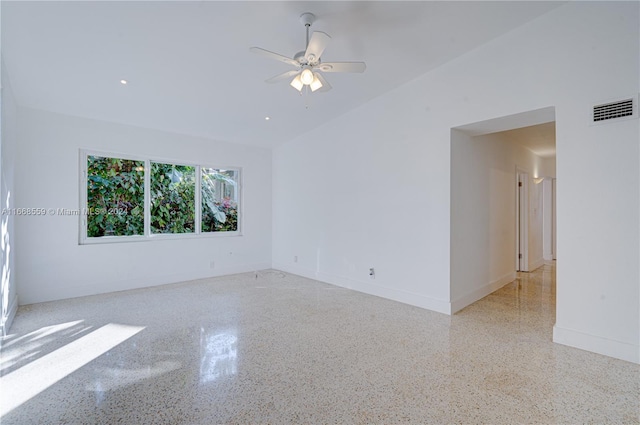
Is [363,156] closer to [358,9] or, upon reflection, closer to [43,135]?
[358,9]

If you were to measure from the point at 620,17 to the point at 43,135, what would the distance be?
652 centimetres

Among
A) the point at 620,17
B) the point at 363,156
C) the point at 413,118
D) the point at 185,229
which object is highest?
the point at 620,17

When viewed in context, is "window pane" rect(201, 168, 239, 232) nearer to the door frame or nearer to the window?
the window

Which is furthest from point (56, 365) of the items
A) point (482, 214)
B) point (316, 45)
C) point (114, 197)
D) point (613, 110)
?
point (613, 110)

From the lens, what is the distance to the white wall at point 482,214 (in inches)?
149

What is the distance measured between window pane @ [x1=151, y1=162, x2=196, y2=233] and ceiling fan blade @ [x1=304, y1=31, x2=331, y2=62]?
3800mm

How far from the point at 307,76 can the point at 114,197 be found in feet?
12.6

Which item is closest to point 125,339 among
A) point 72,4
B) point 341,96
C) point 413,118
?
point 72,4

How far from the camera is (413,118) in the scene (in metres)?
4.01

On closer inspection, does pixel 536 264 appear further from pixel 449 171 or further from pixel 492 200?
pixel 449 171

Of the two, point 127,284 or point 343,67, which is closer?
point 343,67

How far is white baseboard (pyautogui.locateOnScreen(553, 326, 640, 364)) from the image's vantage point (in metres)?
2.51

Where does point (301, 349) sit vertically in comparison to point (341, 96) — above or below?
below

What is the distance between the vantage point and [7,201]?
3355 millimetres
